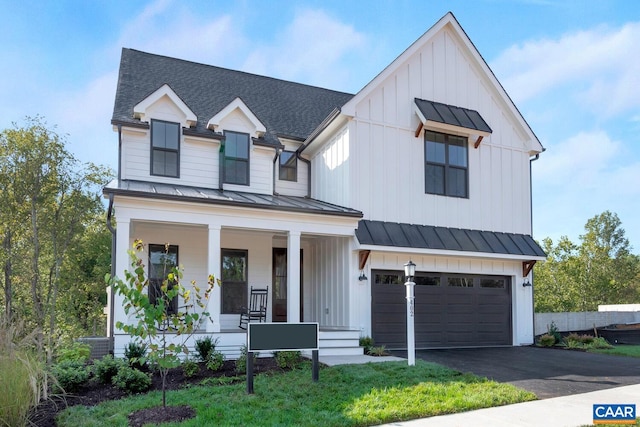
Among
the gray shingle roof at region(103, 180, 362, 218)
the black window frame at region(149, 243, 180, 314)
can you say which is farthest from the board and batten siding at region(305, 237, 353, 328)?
the black window frame at region(149, 243, 180, 314)

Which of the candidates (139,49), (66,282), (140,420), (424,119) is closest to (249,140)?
(424,119)

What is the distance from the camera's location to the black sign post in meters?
8.07

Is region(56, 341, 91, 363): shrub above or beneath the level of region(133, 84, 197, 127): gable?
beneath

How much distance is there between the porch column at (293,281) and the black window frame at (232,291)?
2.18 m

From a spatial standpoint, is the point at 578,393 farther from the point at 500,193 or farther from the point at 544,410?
the point at 500,193

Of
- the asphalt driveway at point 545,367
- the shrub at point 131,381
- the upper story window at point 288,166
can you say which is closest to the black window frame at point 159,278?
the upper story window at point 288,166

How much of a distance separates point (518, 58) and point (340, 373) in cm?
927

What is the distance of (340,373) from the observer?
891cm

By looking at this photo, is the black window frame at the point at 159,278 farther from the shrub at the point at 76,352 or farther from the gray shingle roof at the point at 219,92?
the gray shingle roof at the point at 219,92

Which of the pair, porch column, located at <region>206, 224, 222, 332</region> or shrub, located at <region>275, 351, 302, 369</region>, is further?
porch column, located at <region>206, 224, 222, 332</region>

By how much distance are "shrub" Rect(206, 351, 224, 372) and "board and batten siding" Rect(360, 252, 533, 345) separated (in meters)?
4.37

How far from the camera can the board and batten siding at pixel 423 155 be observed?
13.8m

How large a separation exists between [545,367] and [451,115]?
7.20m

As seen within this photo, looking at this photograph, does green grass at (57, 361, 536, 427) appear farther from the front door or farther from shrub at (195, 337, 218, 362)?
the front door
